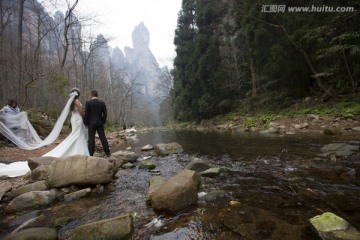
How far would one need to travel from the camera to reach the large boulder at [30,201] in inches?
139

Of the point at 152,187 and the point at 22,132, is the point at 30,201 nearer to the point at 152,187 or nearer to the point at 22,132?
the point at 152,187

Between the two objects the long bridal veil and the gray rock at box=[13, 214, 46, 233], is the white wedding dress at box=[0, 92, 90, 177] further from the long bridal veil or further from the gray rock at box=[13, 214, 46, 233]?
the gray rock at box=[13, 214, 46, 233]

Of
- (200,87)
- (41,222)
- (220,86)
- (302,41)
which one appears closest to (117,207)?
(41,222)

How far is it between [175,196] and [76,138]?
4951 mm

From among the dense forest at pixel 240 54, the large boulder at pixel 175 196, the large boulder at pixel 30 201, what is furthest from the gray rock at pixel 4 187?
the dense forest at pixel 240 54

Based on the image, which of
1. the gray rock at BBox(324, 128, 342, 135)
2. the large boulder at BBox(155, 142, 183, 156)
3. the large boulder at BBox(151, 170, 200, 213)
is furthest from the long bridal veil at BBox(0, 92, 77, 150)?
the gray rock at BBox(324, 128, 342, 135)

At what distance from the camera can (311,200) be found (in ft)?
10.1

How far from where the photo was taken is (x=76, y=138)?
6875 millimetres

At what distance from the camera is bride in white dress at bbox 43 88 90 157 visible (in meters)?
6.78

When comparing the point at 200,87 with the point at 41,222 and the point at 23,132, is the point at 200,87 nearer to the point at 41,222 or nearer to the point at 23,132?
the point at 23,132

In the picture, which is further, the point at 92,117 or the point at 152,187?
the point at 92,117

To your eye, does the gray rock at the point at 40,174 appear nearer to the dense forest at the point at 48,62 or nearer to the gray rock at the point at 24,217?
the gray rock at the point at 24,217

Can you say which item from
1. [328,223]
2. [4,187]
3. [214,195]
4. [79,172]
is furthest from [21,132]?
[328,223]

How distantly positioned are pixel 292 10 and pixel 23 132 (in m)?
15.1
